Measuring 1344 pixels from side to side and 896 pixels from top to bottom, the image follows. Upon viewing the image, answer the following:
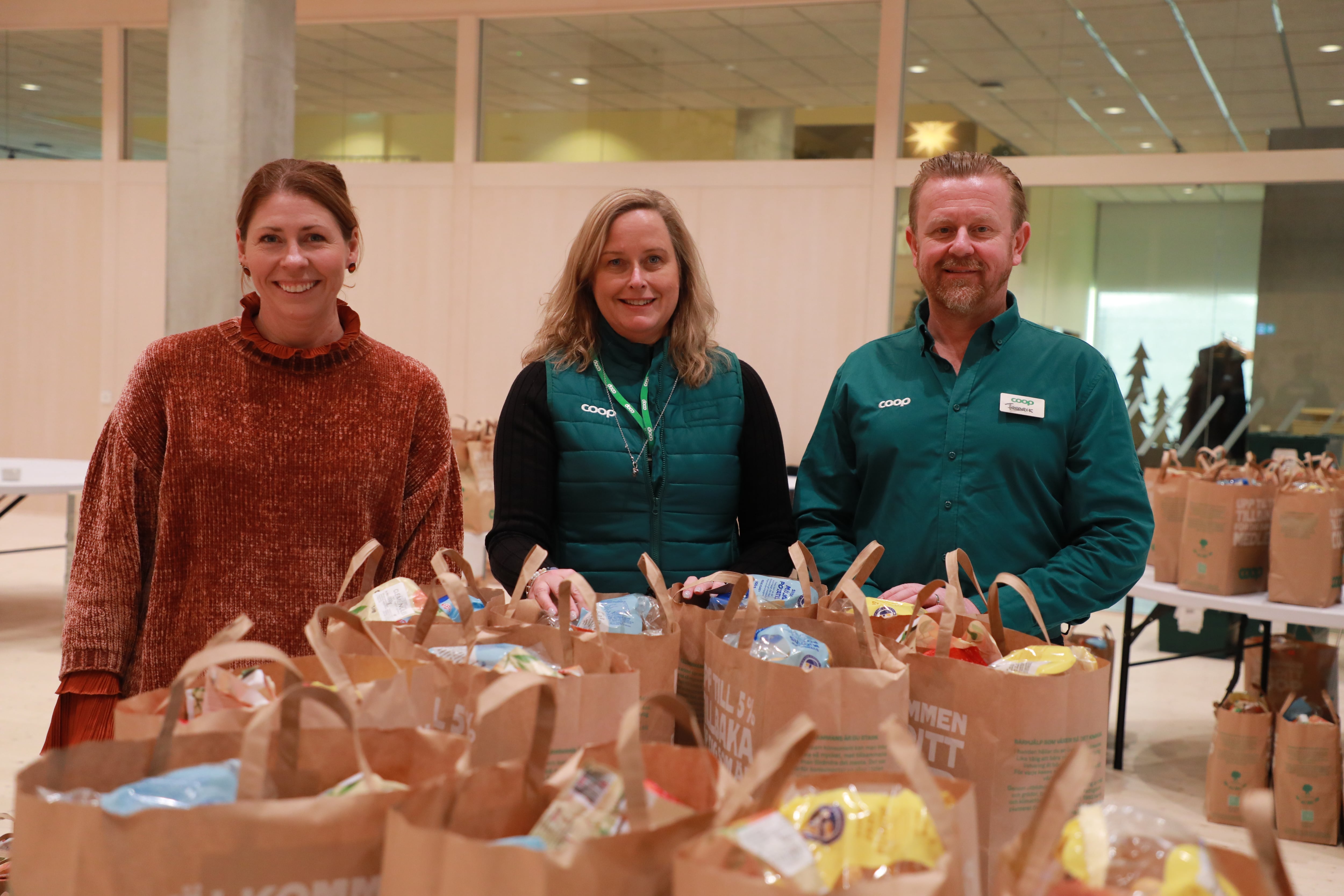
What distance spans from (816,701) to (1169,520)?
339 cm

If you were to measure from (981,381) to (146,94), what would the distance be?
9.38 meters

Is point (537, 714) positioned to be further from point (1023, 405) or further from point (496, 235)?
point (496, 235)

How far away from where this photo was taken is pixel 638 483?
6.14ft

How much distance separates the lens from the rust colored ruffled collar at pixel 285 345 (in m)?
1.67

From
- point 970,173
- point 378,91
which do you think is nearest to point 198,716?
point 970,173

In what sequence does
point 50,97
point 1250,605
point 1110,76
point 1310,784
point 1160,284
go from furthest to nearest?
point 50,97
point 1160,284
point 1110,76
point 1250,605
point 1310,784

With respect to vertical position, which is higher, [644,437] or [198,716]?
[644,437]

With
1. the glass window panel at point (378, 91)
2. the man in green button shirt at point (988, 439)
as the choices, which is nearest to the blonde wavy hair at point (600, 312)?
the man in green button shirt at point (988, 439)

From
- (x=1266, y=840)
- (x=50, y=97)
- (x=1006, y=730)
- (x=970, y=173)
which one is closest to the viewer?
(x=1266, y=840)

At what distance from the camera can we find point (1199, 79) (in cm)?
697

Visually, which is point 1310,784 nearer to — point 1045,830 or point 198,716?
point 1045,830

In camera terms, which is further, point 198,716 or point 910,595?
point 910,595

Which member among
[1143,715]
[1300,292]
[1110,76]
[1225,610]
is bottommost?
[1143,715]

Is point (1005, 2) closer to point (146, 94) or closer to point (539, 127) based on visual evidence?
point (539, 127)
